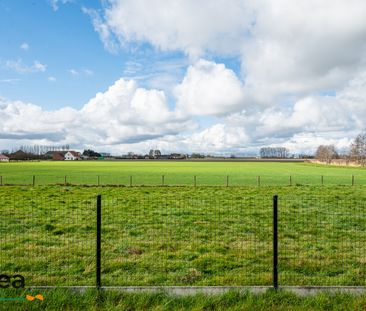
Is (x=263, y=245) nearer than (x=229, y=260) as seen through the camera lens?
No

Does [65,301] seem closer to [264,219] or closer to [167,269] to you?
[167,269]

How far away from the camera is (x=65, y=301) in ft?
17.1

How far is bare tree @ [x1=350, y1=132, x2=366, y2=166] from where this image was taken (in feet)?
356

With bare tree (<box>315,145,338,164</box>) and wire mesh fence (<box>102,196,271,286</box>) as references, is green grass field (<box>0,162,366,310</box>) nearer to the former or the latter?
wire mesh fence (<box>102,196,271,286</box>)

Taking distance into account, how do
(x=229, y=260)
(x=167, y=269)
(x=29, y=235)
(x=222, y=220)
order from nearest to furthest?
(x=167, y=269) → (x=229, y=260) → (x=29, y=235) → (x=222, y=220)

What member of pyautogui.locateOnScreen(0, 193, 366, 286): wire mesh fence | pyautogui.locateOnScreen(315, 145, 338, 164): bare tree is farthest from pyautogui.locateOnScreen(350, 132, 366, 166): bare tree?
pyautogui.locateOnScreen(0, 193, 366, 286): wire mesh fence

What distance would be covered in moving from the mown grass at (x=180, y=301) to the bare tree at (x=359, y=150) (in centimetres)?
11537

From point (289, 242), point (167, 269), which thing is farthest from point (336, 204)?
point (167, 269)

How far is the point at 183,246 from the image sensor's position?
9305 millimetres

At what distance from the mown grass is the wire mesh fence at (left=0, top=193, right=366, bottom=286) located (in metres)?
1.02

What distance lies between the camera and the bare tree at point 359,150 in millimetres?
108550

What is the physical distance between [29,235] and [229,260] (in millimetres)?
6752

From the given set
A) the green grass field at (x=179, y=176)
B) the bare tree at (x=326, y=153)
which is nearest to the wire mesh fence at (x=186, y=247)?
the green grass field at (x=179, y=176)

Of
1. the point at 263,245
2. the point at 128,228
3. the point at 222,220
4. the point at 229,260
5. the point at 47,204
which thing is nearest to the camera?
the point at 229,260
